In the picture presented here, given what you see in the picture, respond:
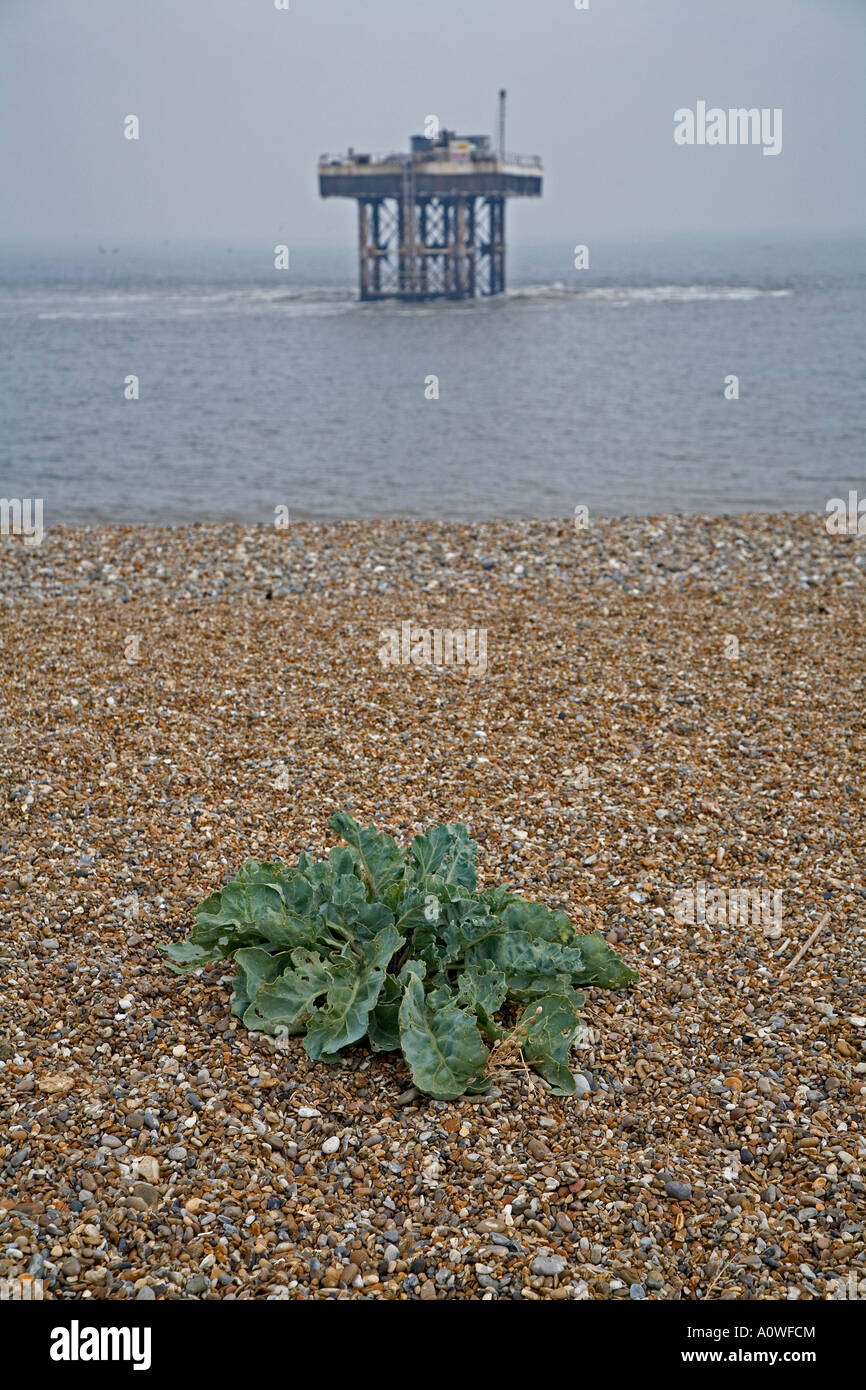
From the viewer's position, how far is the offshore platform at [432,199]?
5472 cm

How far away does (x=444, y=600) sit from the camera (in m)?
8.08

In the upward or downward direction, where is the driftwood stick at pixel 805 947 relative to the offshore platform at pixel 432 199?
downward

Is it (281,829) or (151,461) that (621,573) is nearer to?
(281,829)

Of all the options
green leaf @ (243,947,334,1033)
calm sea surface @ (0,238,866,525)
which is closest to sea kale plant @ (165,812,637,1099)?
green leaf @ (243,947,334,1033)

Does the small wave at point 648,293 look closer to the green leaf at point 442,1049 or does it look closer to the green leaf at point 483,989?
the green leaf at point 483,989

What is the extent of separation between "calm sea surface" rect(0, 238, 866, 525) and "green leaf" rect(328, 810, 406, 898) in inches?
413

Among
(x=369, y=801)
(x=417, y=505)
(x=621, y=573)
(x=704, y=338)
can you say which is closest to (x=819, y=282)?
(x=704, y=338)

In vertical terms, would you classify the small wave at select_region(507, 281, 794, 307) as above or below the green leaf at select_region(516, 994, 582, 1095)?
above

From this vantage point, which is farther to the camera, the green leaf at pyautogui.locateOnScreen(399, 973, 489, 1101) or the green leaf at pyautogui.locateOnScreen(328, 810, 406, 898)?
the green leaf at pyautogui.locateOnScreen(328, 810, 406, 898)

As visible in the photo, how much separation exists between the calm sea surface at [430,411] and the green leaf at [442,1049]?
11.1 m

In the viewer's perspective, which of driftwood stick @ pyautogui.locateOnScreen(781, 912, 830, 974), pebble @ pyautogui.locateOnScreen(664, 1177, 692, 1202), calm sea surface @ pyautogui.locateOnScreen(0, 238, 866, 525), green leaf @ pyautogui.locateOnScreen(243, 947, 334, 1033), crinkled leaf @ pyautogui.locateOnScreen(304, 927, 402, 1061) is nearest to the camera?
pebble @ pyautogui.locateOnScreen(664, 1177, 692, 1202)

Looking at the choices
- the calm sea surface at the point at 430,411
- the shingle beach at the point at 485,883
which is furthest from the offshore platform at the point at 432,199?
the shingle beach at the point at 485,883

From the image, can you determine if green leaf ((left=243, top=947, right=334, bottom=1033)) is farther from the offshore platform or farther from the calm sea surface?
the offshore platform

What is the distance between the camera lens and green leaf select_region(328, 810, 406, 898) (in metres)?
3.62
